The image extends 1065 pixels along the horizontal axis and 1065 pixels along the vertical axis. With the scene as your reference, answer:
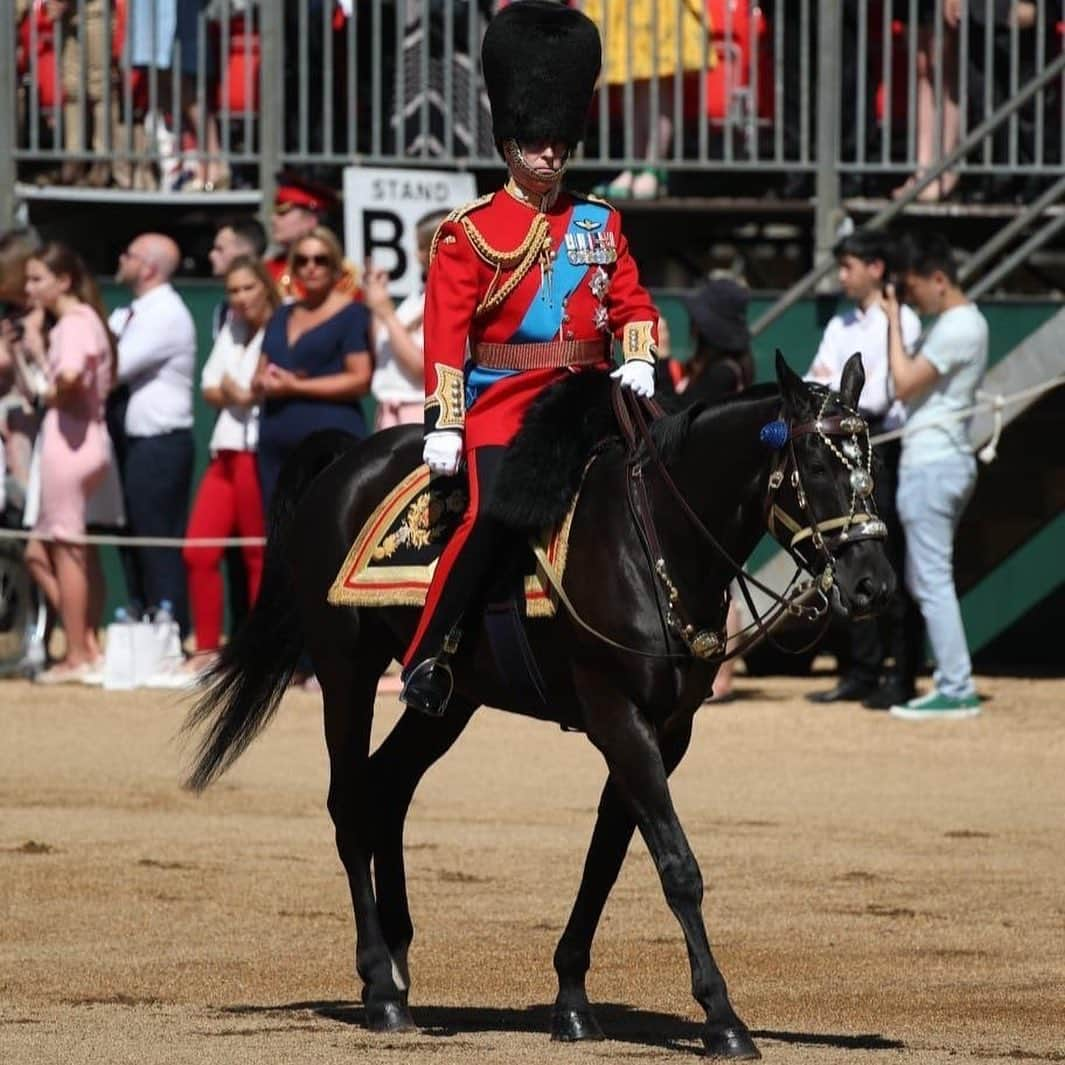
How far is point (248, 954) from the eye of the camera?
27.4 ft

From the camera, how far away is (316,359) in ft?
44.8

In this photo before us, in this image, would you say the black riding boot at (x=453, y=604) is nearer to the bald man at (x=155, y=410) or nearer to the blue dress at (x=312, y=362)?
the blue dress at (x=312, y=362)

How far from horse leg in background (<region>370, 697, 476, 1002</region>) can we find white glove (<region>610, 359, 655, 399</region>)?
106 centimetres

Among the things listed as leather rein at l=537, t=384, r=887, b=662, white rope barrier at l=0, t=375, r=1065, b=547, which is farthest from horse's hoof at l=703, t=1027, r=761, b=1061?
white rope barrier at l=0, t=375, r=1065, b=547

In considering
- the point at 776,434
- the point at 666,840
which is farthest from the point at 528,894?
the point at 776,434

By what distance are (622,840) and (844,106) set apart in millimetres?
9176

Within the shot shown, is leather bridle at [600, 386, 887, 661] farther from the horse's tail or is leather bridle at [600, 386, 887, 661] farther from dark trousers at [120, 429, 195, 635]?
dark trousers at [120, 429, 195, 635]

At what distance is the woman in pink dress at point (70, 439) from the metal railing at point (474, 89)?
2.02 meters

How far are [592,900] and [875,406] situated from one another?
21.3 feet

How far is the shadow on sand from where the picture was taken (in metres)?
7.04

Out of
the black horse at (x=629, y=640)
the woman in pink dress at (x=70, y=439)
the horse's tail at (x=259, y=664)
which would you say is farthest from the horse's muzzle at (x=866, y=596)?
the woman in pink dress at (x=70, y=439)

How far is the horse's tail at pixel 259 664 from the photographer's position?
8.42 meters

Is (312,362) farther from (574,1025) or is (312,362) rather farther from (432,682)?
(574,1025)

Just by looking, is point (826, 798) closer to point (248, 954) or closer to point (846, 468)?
point (248, 954)
